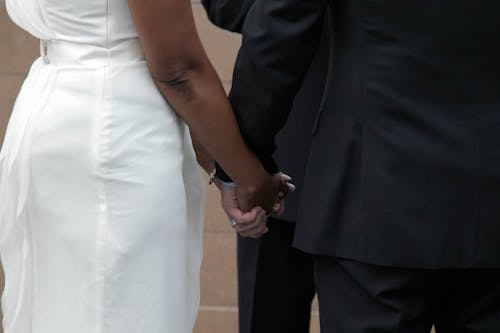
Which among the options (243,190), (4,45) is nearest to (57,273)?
(243,190)

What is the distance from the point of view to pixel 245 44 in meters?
2.38

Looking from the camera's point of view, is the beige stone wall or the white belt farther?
the beige stone wall

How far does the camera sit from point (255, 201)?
2.63m

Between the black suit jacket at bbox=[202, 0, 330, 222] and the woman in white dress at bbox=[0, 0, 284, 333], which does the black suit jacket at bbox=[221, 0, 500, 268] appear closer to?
the woman in white dress at bbox=[0, 0, 284, 333]

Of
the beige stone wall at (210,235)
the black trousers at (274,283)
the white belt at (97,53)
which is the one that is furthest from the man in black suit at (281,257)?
the beige stone wall at (210,235)

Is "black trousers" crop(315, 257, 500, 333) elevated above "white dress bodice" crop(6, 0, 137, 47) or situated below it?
below

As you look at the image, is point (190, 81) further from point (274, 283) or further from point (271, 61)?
point (274, 283)

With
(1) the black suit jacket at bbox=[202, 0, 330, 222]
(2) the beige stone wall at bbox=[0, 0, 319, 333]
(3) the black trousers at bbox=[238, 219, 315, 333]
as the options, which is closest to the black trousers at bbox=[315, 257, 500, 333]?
(1) the black suit jacket at bbox=[202, 0, 330, 222]

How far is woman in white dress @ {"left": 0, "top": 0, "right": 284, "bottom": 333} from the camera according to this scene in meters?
2.31

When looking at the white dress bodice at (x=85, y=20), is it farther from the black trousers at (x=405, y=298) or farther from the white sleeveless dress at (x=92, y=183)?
the black trousers at (x=405, y=298)

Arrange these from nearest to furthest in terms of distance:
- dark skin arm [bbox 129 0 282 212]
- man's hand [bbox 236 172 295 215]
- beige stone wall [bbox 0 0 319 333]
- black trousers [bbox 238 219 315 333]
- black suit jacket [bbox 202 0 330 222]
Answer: dark skin arm [bbox 129 0 282 212]
man's hand [bbox 236 172 295 215]
black suit jacket [bbox 202 0 330 222]
black trousers [bbox 238 219 315 333]
beige stone wall [bbox 0 0 319 333]

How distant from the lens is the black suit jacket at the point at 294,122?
2787 millimetres

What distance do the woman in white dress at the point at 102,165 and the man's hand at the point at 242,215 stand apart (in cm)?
25

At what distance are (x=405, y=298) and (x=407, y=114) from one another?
347mm
